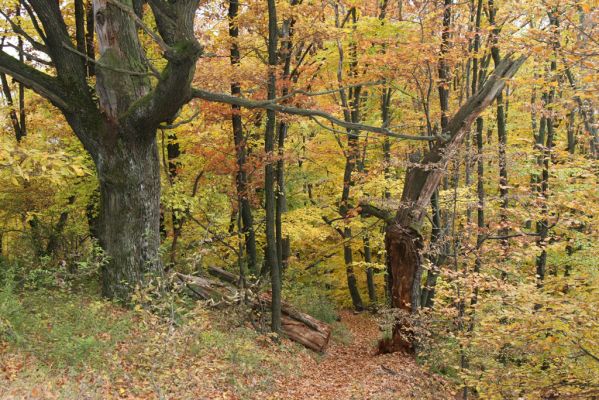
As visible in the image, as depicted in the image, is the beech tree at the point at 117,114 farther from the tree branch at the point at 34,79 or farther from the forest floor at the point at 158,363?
the forest floor at the point at 158,363

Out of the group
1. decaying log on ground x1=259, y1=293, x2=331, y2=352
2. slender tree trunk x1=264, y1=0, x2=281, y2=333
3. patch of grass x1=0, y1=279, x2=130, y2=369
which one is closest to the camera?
patch of grass x1=0, y1=279, x2=130, y2=369

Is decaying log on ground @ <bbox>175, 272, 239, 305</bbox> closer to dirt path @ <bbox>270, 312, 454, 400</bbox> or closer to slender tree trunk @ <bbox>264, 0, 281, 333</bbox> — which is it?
slender tree trunk @ <bbox>264, 0, 281, 333</bbox>

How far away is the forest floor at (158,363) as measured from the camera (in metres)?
5.23

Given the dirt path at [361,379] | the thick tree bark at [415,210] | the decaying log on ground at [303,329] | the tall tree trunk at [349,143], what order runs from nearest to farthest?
the dirt path at [361,379] < the thick tree bark at [415,210] < the decaying log on ground at [303,329] < the tall tree trunk at [349,143]

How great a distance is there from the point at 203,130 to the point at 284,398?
7138 mm

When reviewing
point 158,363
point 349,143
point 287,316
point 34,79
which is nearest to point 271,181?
point 287,316

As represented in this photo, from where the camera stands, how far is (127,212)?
7.91 meters

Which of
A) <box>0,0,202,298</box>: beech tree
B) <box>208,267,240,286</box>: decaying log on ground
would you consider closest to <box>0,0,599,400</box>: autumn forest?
<box>0,0,202,298</box>: beech tree

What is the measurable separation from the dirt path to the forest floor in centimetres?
2

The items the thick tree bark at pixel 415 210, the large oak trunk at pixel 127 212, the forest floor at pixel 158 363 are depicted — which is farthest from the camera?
the thick tree bark at pixel 415 210

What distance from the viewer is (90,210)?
11.8m

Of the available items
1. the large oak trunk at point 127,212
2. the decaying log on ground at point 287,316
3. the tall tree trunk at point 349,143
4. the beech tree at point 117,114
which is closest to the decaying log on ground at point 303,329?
the decaying log on ground at point 287,316

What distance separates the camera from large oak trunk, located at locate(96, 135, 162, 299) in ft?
25.5

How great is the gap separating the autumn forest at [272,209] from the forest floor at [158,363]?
5 cm
